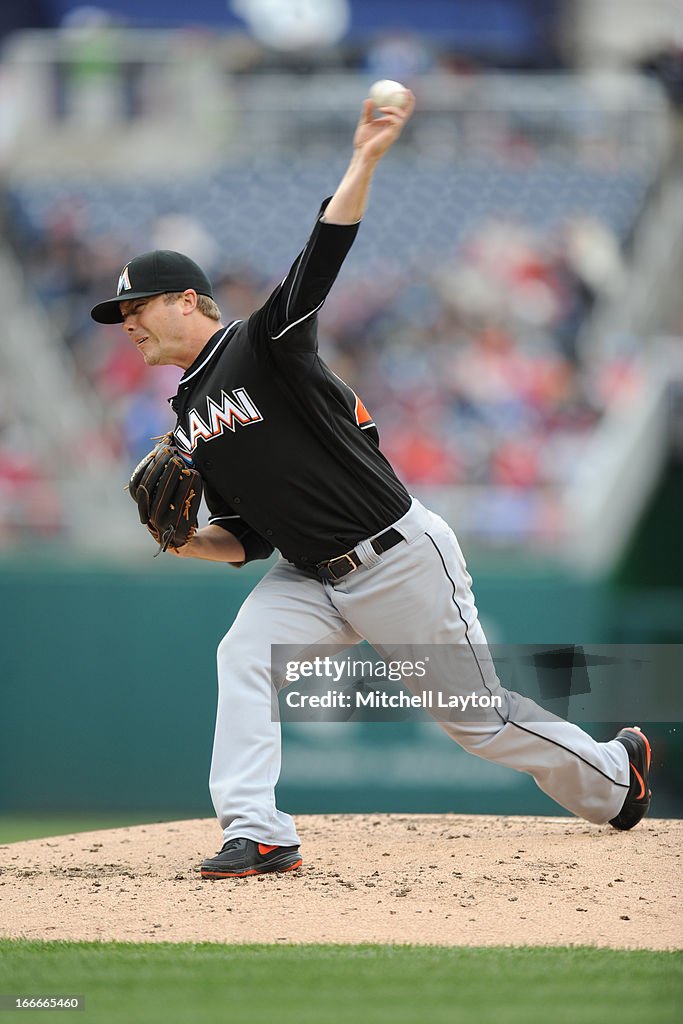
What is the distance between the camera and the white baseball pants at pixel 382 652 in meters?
3.59

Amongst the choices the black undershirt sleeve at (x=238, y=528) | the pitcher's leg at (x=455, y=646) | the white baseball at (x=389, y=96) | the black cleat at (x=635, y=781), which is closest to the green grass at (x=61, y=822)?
the black undershirt sleeve at (x=238, y=528)

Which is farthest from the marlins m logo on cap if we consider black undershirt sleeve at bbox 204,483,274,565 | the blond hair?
black undershirt sleeve at bbox 204,483,274,565

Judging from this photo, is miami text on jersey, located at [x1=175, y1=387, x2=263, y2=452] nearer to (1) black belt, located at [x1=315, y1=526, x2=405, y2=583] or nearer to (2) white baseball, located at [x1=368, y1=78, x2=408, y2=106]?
(1) black belt, located at [x1=315, y1=526, x2=405, y2=583]

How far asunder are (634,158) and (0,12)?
26.9 ft

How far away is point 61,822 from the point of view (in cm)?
711

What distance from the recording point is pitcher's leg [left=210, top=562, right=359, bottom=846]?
356cm

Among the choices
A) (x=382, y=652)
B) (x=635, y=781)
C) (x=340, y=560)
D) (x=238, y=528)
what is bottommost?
(x=635, y=781)

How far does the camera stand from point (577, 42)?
1620 cm

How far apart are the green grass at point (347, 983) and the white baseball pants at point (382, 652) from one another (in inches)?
25.7

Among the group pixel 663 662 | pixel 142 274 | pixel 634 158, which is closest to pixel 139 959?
pixel 142 274

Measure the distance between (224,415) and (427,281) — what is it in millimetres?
7240

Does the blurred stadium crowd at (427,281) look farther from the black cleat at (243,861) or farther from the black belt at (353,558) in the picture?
the black cleat at (243,861)

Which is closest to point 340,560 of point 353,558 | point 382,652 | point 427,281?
point 353,558

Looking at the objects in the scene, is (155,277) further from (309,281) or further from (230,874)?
(230,874)
